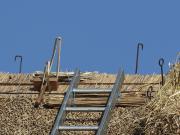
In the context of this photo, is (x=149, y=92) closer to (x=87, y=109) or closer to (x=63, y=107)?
(x=87, y=109)

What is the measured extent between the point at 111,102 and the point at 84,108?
0.25 meters

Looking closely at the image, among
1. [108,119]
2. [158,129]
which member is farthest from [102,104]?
[158,129]

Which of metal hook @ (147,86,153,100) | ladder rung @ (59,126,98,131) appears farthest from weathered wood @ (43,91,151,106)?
ladder rung @ (59,126,98,131)

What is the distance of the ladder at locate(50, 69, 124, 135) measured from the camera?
9.34 meters

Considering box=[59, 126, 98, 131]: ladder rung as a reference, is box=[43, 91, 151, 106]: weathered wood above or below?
above

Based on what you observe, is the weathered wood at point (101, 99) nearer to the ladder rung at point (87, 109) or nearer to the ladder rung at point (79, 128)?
the ladder rung at point (87, 109)

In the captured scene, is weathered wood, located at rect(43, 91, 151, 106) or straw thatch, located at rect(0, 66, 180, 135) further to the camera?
weathered wood, located at rect(43, 91, 151, 106)

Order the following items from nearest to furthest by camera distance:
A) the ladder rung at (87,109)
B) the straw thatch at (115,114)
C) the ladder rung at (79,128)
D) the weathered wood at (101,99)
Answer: the straw thatch at (115,114) < the ladder rung at (79,128) < the ladder rung at (87,109) < the weathered wood at (101,99)

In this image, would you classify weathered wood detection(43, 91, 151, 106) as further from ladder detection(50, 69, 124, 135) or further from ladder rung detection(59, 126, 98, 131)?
ladder rung detection(59, 126, 98, 131)

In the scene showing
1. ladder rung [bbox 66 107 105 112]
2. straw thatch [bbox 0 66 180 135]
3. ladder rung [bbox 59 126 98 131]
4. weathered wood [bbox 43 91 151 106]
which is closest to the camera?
straw thatch [bbox 0 66 180 135]

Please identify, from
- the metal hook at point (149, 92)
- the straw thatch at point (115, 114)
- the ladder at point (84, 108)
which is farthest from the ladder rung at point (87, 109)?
the metal hook at point (149, 92)

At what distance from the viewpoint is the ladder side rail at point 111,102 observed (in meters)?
9.38

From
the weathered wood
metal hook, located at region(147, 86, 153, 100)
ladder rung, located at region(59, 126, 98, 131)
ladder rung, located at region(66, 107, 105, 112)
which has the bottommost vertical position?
ladder rung, located at region(59, 126, 98, 131)

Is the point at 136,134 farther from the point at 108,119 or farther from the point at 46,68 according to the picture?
the point at 46,68
